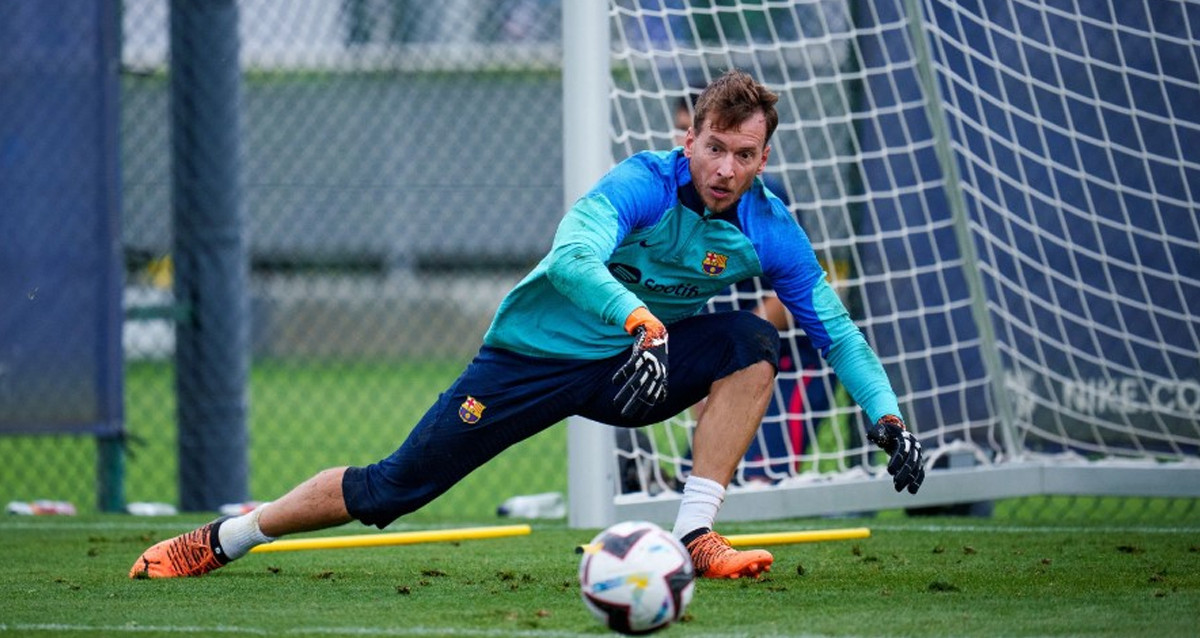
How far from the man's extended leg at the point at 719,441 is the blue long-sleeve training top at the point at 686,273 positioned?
0.78 feet

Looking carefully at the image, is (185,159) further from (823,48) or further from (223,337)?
(823,48)

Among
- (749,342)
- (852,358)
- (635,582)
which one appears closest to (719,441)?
(749,342)

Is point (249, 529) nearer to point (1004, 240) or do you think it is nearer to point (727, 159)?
point (727, 159)

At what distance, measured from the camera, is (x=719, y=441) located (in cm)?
525

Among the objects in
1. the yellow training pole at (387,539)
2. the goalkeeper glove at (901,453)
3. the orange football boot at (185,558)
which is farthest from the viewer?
the yellow training pole at (387,539)

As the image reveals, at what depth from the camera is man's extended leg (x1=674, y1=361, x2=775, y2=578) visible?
5211 millimetres

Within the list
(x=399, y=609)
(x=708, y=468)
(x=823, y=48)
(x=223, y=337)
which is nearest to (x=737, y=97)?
(x=708, y=468)

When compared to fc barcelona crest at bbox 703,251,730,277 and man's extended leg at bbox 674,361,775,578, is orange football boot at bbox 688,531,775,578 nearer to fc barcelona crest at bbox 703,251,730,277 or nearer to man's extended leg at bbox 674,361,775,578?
man's extended leg at bbox 674,361,775,578

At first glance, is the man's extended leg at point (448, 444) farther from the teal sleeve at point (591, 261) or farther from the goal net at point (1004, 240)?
the goal net at point (1004, 240)

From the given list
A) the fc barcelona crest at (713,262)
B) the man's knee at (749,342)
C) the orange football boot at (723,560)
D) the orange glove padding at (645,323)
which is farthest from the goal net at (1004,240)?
the orange glove padding at (645,323)

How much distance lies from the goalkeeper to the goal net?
2.10m

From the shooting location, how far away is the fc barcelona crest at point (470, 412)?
5.06 m

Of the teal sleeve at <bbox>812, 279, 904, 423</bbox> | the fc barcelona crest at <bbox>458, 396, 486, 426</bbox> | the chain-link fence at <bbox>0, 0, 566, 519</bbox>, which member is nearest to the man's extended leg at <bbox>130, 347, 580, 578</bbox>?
the fc barcelona crest at <bbox>458, 396, 486, 426</bbox>

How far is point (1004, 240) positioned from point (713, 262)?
3.13 m
